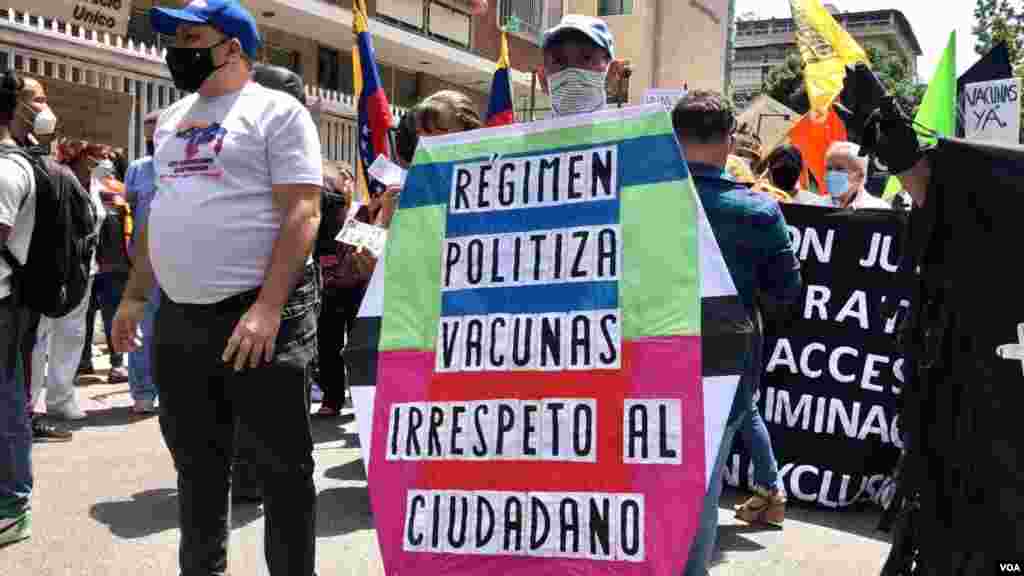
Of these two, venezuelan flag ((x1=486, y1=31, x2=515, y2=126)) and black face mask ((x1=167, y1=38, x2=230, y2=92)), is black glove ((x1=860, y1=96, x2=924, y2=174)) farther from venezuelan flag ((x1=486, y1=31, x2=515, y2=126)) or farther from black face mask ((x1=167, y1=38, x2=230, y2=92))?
venezuelan flag ((x1=486, y1=31, x2=515, y2=126))

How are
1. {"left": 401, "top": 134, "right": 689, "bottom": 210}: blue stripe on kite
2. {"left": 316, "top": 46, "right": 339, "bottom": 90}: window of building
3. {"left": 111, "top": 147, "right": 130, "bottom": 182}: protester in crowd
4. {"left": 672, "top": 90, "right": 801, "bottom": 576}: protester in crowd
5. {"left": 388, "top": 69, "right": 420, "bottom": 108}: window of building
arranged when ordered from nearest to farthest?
{"left": 401, "top": 134, "right": 689, "bottom": 210}: blue stripe on kite
{"left": 672, "top": 90, "right": 801, "bottom": 576}: protester in crowd
{"left": 111, "top": 147, "right": 130, "bottom": 182}: protester in crowd
{"left": 316, "top": 46, "right": 339, "bottom": 90}: window of building
{"left": 388, "top": 69, "right": 420, "bottom": 108}: window of building

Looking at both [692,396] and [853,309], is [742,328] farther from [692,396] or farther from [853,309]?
[853,309]

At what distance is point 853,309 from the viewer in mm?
4602

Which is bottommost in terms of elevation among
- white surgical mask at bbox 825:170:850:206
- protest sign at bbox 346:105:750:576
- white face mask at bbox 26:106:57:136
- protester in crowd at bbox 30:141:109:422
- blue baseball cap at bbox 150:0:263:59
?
protester in crowd at bbox 30:141:109:422

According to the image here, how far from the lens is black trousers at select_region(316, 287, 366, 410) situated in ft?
20.0

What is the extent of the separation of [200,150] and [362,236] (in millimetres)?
2006

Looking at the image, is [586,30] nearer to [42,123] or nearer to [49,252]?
[49,252]

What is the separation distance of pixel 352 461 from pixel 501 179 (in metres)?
3.07

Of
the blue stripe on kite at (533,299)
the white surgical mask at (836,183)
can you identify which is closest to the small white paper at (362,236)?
the blue stripe on kite at (533,299)

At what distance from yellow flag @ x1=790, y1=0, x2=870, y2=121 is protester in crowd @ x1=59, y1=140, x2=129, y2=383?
6024 mm

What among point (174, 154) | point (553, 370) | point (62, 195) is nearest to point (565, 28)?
point (553, 370)

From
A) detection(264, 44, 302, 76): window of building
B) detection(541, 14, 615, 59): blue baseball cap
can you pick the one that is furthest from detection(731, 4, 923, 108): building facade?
detection(541, 14, 615, 59): blue baseball cap

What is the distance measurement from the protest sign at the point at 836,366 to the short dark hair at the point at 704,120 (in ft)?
Answer: 5.79

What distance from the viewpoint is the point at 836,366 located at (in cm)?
461
